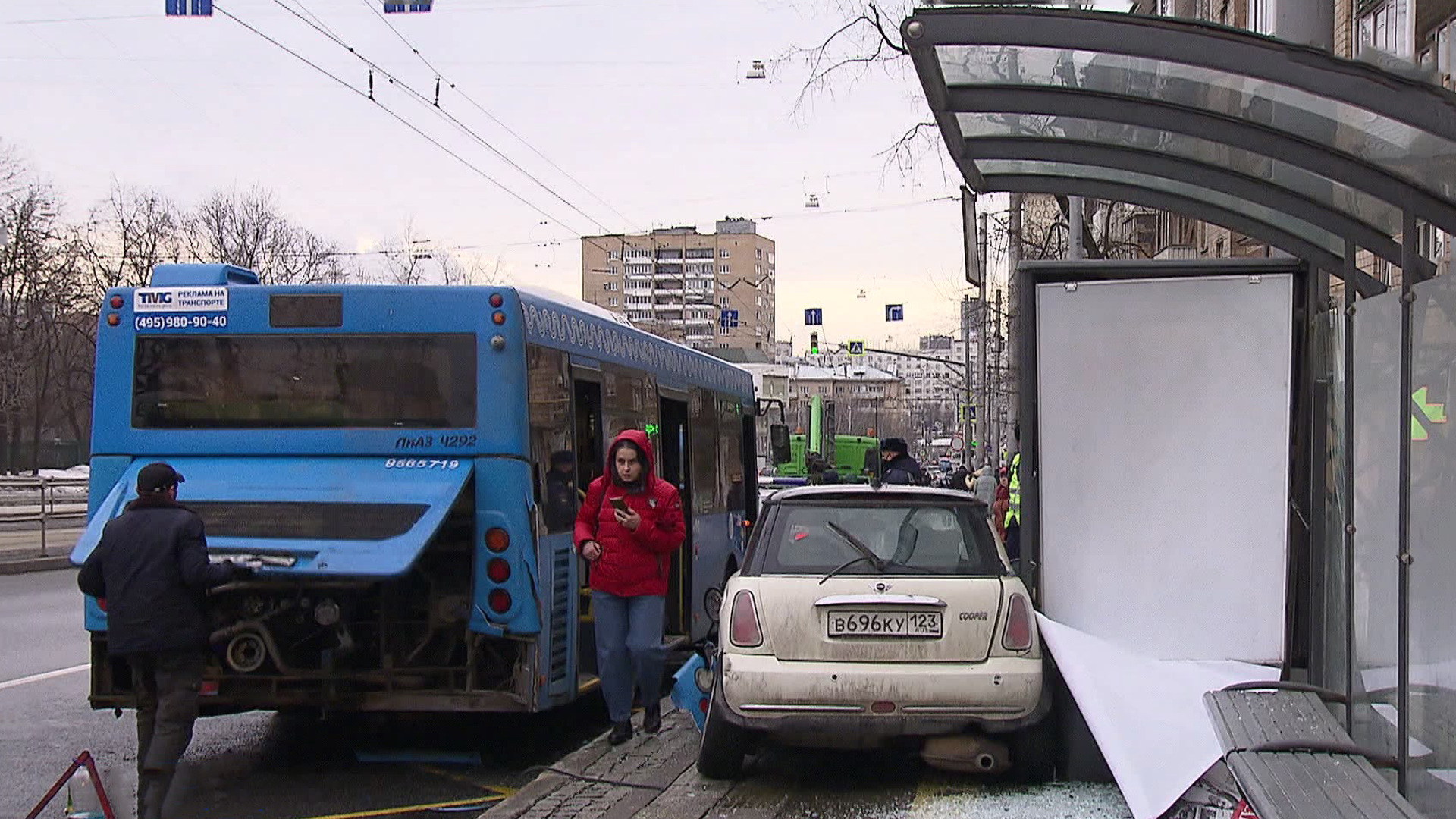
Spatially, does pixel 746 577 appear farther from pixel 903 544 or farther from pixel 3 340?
pixel 3 340

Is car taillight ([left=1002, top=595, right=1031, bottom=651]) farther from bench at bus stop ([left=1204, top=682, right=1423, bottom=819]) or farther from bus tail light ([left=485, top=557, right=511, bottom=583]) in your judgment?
bus tail light ([left=485, top=557, right=511, bottom=583])

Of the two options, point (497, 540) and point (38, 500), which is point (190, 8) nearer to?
point (497, 540)

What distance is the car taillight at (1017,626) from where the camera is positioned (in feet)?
23.2

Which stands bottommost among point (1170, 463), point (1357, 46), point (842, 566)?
point (842, 566)

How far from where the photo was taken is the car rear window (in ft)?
24.2

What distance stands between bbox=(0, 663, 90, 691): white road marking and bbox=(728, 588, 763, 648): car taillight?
6559 millimetres

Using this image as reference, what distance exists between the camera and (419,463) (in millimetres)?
8312

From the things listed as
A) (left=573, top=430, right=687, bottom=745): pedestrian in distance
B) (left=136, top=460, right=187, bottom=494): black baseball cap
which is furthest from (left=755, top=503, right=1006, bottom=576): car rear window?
(left=136, top=460, right=187, bottom=494): black baseball cap

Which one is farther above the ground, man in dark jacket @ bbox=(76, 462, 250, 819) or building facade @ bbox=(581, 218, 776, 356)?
building facade @ bbox=(581, 218, 776, 356)

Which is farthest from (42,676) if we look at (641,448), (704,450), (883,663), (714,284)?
(714,284)

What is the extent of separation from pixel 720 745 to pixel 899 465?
26.9 feet

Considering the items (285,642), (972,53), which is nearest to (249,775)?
(285,642)

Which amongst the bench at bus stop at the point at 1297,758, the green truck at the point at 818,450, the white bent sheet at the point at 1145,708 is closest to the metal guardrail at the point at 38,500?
the green truck at the point at 818,450

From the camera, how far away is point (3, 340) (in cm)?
5022
